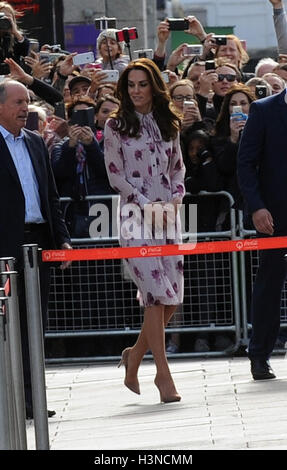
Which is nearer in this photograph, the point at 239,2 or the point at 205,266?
the point at 205,266

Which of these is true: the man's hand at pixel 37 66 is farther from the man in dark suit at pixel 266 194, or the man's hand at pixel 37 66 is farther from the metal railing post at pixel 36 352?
the metal railing post at pixel 36 352

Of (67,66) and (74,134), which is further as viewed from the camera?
(67,66)

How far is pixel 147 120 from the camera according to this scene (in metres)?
9.77

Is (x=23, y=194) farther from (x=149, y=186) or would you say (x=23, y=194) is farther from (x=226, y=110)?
(x=226, y=110)

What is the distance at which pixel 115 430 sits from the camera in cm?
858

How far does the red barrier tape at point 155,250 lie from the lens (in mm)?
9469

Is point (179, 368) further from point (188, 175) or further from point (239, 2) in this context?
point (239, 2)

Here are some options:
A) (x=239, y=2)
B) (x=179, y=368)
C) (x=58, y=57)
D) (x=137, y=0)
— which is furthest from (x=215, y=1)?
(x=179, y=368)

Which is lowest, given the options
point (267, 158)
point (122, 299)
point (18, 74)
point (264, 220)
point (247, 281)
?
point (122, 299)

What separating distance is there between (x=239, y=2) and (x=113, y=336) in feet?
89.5

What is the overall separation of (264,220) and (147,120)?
1023 mm

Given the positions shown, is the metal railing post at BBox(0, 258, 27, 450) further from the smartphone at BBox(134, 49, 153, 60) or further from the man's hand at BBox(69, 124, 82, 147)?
the smartphone at BBox(134, 49, 153, 60)

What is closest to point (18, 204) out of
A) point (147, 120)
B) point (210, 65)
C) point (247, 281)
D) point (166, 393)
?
point (147, 120)

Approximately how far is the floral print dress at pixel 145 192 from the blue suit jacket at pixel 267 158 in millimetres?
488
